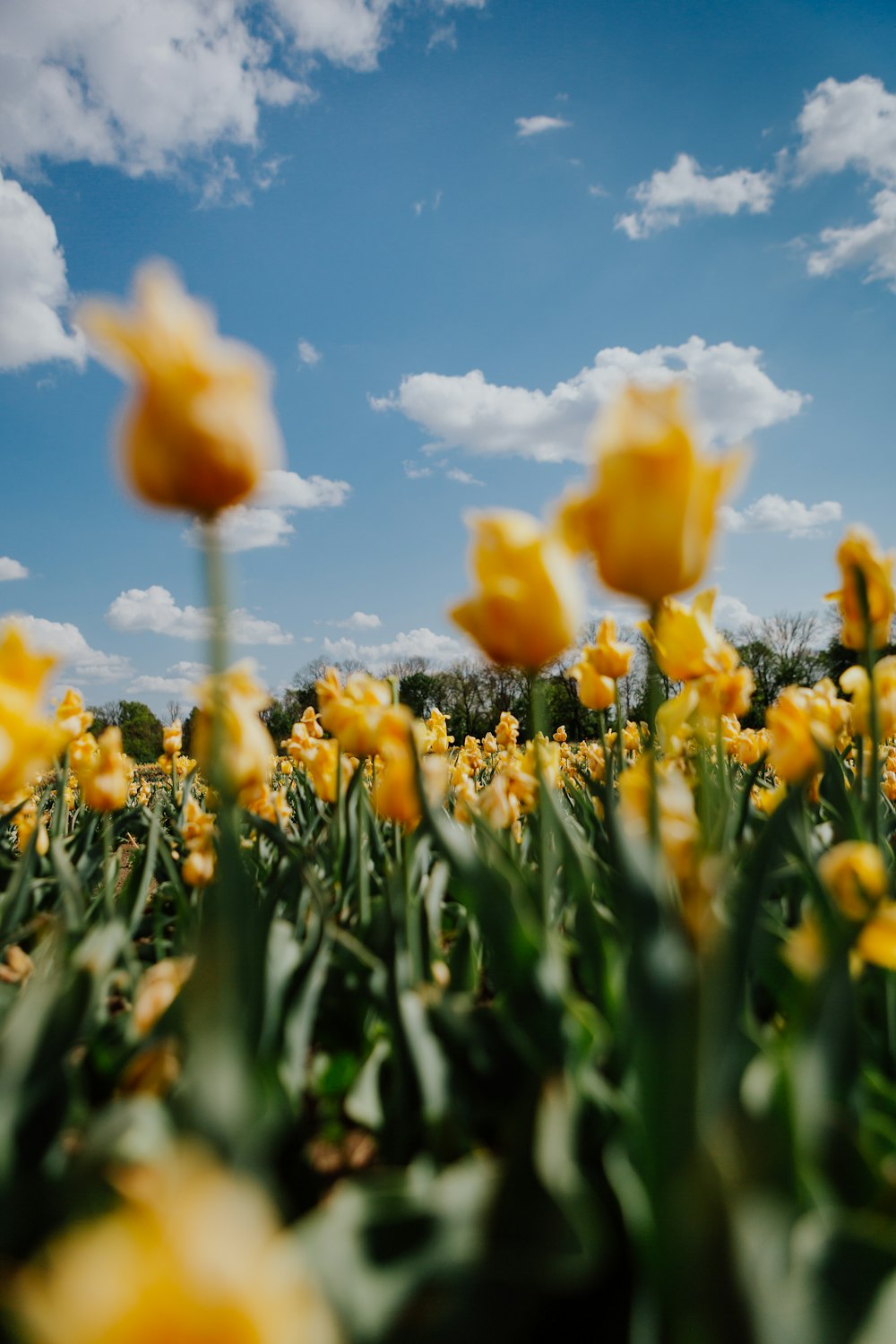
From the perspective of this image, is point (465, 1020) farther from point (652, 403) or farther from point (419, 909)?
point (652, 403)

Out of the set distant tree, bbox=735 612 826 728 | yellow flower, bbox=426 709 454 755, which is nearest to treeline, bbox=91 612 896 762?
distant tree, bbox=735 612 826 728

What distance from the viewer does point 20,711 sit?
121cm

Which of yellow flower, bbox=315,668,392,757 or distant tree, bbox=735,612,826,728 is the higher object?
distant tree, bbox=735,612,826,728

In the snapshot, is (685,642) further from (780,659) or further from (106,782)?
(780,659)

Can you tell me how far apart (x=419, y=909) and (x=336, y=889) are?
0.63 meters

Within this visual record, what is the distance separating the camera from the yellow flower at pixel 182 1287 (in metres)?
0.46

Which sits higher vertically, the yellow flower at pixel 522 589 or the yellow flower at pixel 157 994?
the yellow flower at pixel 522 589

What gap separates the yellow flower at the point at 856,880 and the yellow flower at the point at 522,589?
2.21 feet

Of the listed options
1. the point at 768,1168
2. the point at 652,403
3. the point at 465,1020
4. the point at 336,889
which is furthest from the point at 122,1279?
the point at 336,889

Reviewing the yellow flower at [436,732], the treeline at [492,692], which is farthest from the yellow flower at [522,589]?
the treeline at [492,692]

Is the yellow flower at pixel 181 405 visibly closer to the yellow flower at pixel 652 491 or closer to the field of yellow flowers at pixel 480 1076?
the field of yellow flowers at pixel 480 1076

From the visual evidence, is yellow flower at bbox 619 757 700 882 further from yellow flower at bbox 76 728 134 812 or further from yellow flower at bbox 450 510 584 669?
yellow flower at bbox 76 728 134 812

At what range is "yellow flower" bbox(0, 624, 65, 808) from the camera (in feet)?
3.90

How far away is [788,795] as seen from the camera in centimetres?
151
